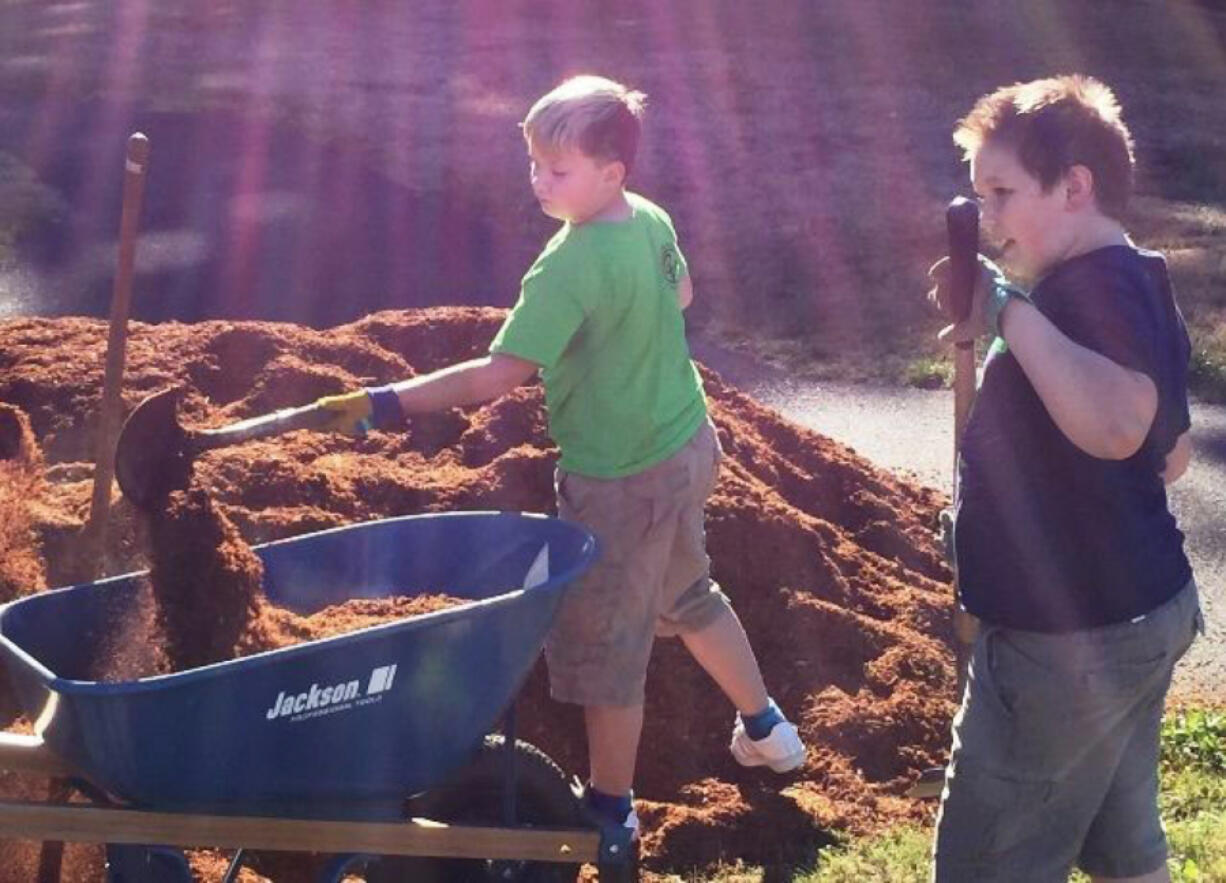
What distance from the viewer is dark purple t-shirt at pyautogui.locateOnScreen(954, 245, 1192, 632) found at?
288cm

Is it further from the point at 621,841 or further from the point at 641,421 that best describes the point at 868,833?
the point at 641,421

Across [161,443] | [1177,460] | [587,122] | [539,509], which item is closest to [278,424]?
[161,443]

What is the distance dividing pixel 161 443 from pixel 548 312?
791mm

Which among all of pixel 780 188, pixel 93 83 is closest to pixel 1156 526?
pixel 780 188

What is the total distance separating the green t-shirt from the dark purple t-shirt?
2.98 ft

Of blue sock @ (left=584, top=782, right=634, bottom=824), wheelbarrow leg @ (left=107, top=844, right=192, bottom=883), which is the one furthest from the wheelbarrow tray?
blue sock @ (left=584, top=782, right=634, bottom=824)

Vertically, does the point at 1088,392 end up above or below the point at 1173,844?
above

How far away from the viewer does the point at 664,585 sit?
4.08 m

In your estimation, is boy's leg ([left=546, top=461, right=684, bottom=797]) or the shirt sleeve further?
boy's leg ([left=546, top=461, right=684, bottom=797])

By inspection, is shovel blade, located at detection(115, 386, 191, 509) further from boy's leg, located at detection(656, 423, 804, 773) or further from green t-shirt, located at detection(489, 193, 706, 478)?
boy's leg, located at detection(656, 423, 804, 773)

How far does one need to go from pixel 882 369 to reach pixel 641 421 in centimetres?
530

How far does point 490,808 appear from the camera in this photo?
3750 mm

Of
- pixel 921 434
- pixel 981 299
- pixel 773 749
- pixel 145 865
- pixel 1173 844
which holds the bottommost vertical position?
pixel 921 434

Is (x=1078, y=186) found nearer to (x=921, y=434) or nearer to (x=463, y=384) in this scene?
(x=463, y=384)
